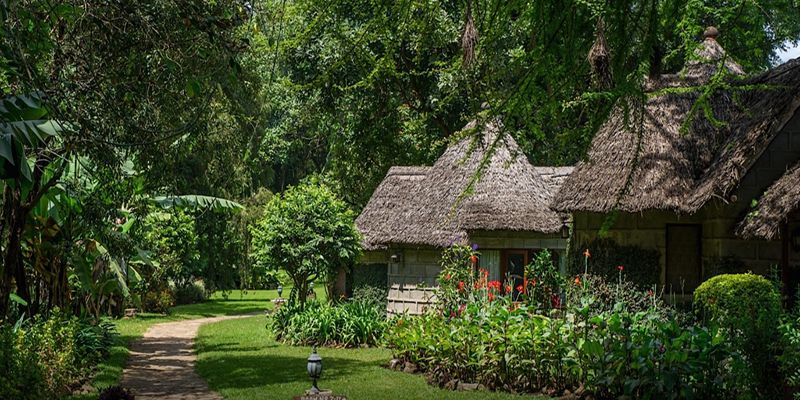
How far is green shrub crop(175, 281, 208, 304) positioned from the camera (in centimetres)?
3859

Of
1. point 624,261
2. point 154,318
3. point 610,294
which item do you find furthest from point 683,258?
point 154,318

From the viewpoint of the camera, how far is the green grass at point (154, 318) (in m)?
15.5

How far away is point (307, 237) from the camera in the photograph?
73.1 feet

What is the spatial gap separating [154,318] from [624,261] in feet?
59.6

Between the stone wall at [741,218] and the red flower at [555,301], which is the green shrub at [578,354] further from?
the stone wall at [741,218]

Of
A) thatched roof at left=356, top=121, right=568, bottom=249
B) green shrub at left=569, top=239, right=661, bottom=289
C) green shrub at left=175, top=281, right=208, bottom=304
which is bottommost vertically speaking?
green shrub at left=175, top=281, right=208, bottom=304

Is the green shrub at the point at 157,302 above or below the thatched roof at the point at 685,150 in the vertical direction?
below

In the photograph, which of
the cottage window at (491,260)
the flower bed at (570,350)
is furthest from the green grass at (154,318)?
the cottage window at (491,260)

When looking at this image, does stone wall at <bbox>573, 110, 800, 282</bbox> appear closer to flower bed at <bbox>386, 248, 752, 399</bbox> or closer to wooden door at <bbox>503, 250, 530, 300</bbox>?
flower bed at <bbox>386, 248, 752, 399</bbox>

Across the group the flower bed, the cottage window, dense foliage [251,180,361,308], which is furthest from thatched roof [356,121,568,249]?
the flower bed

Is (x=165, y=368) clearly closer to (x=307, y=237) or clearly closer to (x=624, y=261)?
(x=307, y=237)

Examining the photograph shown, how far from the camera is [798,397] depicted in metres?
9.31

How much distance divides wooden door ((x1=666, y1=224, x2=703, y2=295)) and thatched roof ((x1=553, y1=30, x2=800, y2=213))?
4.28ft

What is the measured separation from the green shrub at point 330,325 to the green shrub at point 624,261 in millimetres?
5133
